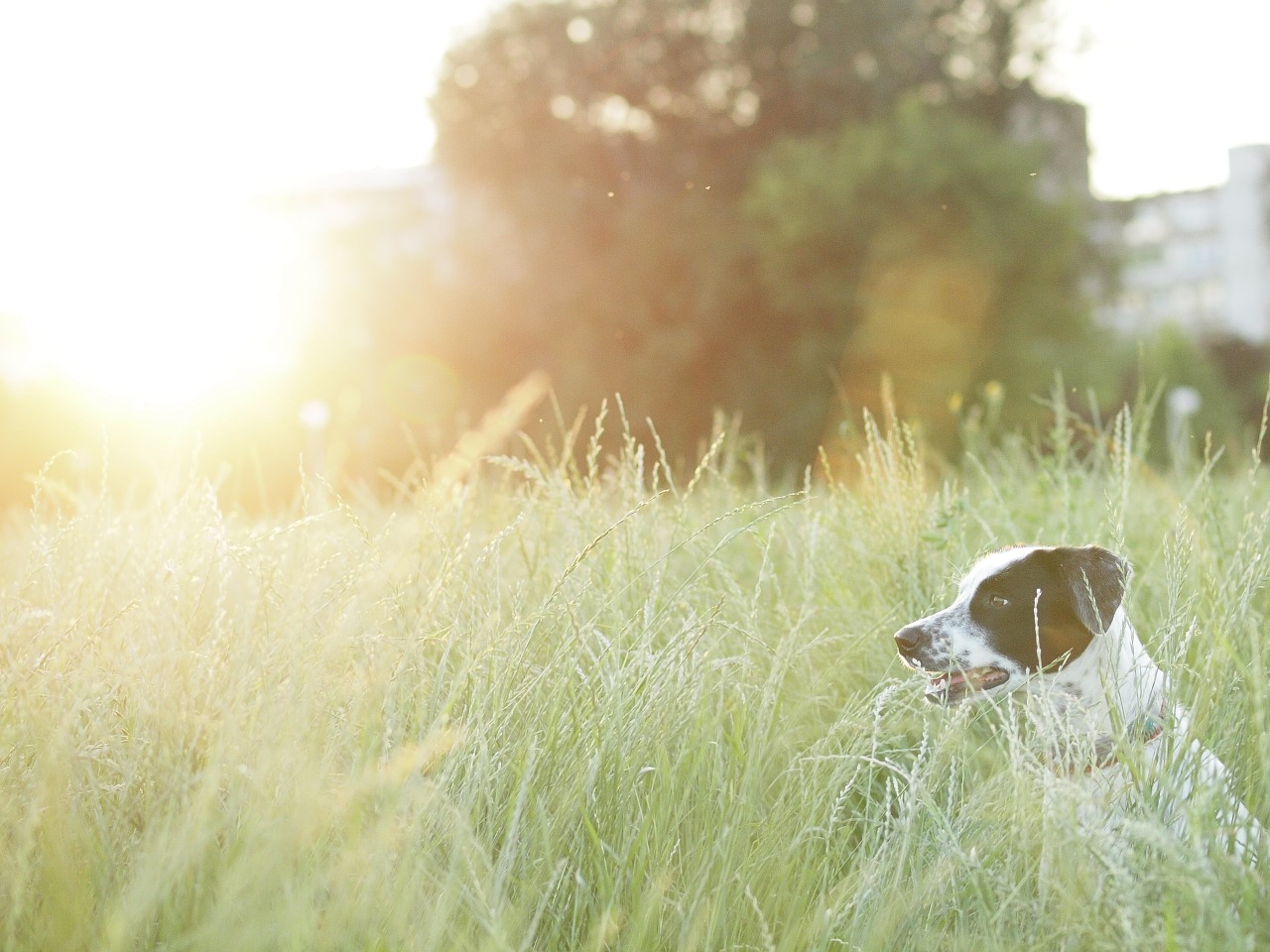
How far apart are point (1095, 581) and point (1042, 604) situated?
0.76 feet

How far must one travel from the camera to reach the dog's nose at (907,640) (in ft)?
9.73

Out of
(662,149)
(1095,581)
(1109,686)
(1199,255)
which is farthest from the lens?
(1199,255)

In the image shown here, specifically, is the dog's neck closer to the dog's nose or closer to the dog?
the dog

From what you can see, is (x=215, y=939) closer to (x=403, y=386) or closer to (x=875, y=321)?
(x=875, y=321)

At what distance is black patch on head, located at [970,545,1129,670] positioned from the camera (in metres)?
2.89

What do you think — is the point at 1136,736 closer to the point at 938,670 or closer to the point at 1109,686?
the point at 1109,686

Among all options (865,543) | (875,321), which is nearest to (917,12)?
(875,321)

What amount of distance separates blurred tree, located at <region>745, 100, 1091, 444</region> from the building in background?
2272mm

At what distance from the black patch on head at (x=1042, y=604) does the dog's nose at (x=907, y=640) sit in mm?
212

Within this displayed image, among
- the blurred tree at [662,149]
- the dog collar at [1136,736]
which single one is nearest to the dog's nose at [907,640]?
the dog collar at [1136,736]

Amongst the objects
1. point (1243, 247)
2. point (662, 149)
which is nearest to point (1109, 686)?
point (662, 149)

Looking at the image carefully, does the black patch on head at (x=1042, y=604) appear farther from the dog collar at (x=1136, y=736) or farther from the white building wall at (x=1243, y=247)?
the white building wall at (x=1243, y=247)

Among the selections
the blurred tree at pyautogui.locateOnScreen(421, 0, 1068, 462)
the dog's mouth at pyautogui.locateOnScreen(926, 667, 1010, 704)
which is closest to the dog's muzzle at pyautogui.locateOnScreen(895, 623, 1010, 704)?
the dog's mouth at pyautogui.locateOnScreen(926, 667, 1010, 704)

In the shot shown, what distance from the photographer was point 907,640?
297cm
